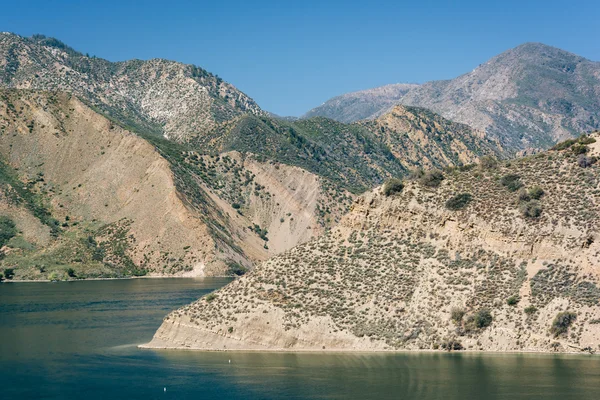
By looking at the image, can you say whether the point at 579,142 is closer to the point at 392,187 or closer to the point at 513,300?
the point at 392,187

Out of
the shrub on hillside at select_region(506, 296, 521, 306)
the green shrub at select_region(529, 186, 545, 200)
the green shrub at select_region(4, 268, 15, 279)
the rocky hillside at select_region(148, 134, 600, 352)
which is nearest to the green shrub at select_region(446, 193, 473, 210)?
the rocky hillside at select_region(148, 134, 600, 352)

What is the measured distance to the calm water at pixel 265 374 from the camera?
51.7 m

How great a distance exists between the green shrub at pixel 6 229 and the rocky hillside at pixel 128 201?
0.20 metres

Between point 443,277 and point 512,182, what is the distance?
10282mm

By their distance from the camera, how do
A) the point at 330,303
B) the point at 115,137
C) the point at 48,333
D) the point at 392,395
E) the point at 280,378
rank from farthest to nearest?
the point at 115,137, the point at 48,333, the point at 330,303, the point at 280,378, the point at 392,395

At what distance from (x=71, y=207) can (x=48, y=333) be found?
68.9 meters

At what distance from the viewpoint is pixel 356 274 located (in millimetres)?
66375

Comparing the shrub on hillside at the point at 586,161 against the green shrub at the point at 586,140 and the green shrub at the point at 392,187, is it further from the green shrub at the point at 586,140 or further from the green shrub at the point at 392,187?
the green shrub at the point at 392,187

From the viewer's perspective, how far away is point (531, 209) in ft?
212

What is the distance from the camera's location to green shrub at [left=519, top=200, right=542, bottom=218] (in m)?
64.6

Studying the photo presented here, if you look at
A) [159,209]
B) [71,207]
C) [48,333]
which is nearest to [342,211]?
[159,209]

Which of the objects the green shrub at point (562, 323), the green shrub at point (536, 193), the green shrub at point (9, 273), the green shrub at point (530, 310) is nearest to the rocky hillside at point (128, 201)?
the green shrub at point (9, 273)

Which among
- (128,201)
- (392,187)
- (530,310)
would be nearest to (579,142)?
(392,187)

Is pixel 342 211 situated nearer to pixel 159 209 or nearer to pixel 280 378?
pixel 159 209
